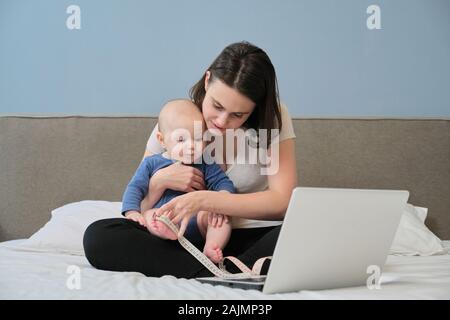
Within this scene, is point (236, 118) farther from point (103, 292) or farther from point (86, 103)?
point (86, 103)

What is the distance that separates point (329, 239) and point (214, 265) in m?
0.35

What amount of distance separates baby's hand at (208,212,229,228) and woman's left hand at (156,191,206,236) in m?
0.09

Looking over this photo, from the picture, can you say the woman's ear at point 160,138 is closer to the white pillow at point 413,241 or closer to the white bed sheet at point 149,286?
the white bed sheet at point 149,286

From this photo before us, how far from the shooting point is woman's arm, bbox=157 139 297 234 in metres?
1.52

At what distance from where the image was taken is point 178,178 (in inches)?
63.6

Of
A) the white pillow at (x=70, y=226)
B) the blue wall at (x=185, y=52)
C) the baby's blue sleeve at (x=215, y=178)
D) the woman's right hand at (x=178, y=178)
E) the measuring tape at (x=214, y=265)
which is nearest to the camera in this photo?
the measuring tape at (x=214, y=265)

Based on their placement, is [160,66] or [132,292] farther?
[160,66]

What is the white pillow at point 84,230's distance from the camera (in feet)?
6.72

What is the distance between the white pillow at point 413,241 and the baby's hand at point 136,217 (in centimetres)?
96

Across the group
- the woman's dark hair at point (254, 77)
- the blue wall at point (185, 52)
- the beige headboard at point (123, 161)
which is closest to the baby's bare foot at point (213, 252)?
Result: the woman's dark hair at point (254, 77)

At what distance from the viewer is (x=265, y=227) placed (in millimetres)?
1699

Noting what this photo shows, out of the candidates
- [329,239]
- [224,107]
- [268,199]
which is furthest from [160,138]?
[329,239]

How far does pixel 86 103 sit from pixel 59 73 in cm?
18

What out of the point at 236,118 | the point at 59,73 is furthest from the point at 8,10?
the point at 236,118
